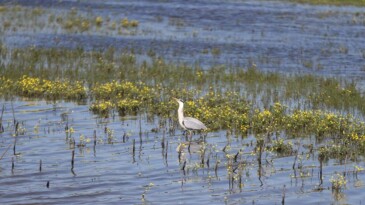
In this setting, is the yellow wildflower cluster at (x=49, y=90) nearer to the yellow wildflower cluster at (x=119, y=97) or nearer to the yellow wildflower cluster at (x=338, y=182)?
the yellow wildflower cluster at (x=119, y=97)

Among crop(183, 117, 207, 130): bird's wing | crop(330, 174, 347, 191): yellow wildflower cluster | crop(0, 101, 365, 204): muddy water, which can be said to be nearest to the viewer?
crop(0, 101, 365, 204): muddy water

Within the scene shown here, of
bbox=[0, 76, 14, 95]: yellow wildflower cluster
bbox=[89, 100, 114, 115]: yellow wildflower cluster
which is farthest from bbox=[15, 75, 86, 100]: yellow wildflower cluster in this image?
bbox=[89, 100, 114, 115]: yellow wildflower cluster

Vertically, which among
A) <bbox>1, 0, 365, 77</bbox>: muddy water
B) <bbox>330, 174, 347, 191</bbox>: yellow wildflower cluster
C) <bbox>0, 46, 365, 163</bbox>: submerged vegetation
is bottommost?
<bbox>1, 0, 365, 77</bbox>: muddy water

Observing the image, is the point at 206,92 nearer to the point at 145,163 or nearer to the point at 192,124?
the point at 192,124

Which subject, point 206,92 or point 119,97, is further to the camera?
point 206,92

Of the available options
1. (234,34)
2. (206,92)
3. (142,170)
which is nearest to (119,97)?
(206,92)

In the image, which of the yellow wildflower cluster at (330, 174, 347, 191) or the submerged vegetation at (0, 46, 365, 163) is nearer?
the yellow wildflower cluster at (330, 174, 347, 191)

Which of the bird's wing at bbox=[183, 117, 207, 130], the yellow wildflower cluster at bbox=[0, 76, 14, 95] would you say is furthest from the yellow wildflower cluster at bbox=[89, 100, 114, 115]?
the bird's wing at bbox=[183, 117, 207, 130]

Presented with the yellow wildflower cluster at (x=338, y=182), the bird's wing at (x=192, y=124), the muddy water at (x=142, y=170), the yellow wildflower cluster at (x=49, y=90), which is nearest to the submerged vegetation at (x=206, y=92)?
the yellow wildflower cluster at (x=49, y=90)

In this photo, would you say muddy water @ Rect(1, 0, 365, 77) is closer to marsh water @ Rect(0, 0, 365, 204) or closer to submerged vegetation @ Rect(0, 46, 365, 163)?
marsh water @ Rect(0, 0, 365, 204)

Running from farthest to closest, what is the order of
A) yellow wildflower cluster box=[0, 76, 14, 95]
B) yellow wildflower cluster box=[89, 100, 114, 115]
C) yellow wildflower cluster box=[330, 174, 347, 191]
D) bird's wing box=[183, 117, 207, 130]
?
yellow wildflower cluster box=[0, 76, 14, 95] → yellow wildflower cluster box=[89, 100, 114, 115] → bird's wing box=[183, 117, 207, 130] → yellow wildflower cluster box=[330, 174, 347, 191]

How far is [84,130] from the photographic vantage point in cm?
1842

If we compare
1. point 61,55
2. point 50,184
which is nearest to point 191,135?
point 50,184

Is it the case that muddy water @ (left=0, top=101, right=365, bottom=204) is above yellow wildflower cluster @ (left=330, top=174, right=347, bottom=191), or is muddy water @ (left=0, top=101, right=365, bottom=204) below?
below
